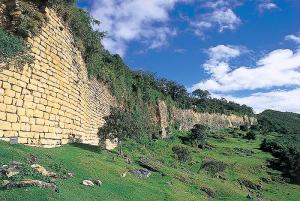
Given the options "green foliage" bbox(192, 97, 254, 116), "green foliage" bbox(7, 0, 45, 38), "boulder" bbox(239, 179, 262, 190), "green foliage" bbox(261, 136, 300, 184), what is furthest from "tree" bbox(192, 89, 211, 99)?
"green foliage" bbox(7, 0, 45, 38)

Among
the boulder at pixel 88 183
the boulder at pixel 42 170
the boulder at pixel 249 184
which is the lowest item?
the boulder at pixel 249 184

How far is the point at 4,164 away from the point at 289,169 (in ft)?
219

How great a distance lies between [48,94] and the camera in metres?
20.3

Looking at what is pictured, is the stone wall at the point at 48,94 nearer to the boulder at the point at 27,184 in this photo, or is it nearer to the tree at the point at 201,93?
the boulder at the point at 27,184

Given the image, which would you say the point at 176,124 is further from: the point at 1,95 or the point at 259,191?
the point at 1,95

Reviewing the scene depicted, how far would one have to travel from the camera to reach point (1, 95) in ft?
52.4

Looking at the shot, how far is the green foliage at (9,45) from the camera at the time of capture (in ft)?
53.6

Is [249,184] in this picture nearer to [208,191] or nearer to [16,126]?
[208,191]

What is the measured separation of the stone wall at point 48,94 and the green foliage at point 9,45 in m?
0.58

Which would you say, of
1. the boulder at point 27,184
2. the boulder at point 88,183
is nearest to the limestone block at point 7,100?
the boulder at point 88,183

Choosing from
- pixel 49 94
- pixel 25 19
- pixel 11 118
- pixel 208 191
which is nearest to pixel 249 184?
pixel 208 191

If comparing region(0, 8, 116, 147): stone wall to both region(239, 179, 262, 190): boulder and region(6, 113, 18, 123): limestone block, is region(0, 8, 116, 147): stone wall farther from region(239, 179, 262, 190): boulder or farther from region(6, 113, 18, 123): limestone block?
region(239, 179, 262, 190): boulder

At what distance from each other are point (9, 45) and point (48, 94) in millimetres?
4012

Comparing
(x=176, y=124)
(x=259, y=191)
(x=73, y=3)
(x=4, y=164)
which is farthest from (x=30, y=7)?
(x=176, y=124)
